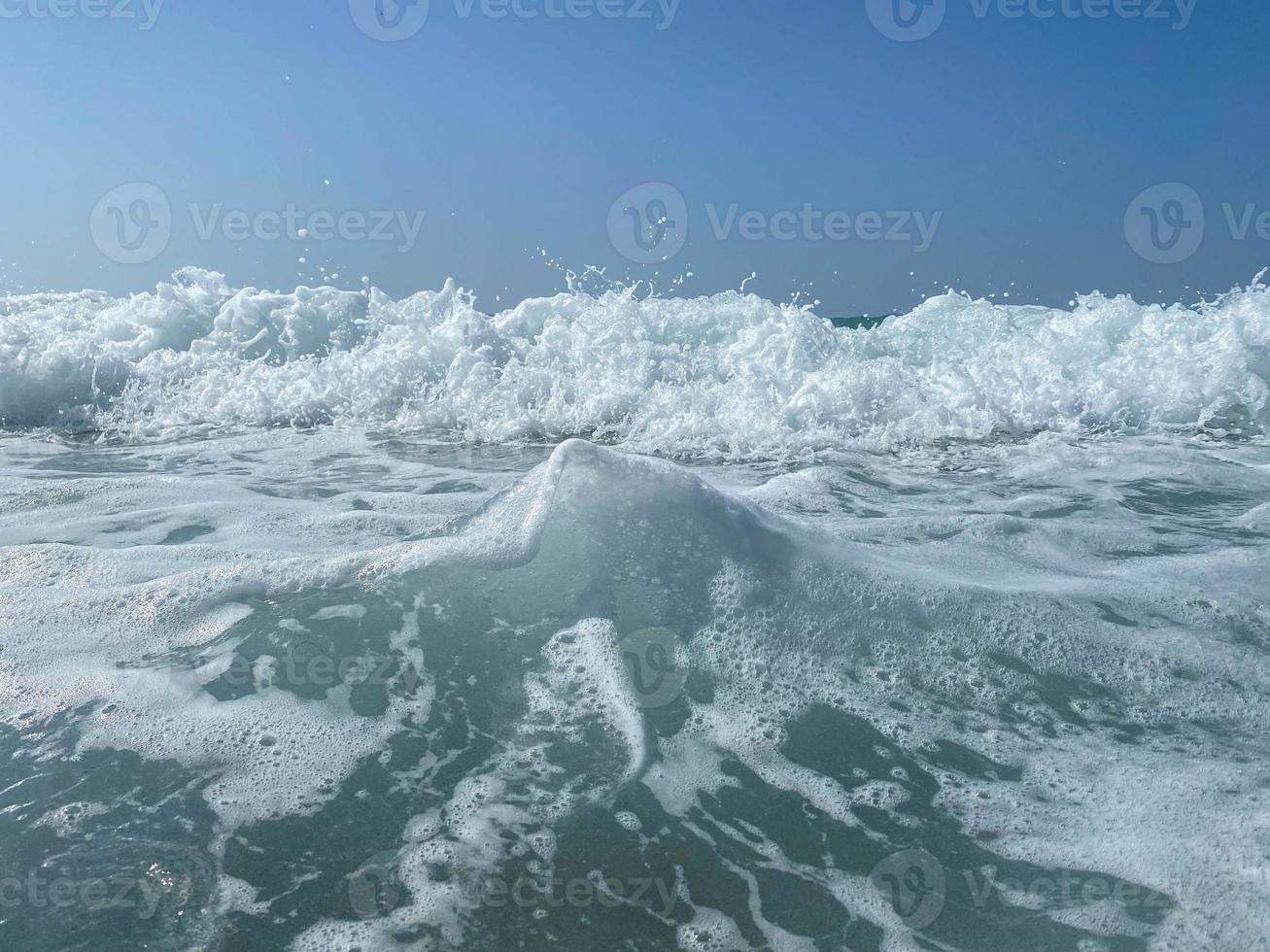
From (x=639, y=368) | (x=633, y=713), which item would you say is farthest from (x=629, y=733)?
(x=639, y=368)

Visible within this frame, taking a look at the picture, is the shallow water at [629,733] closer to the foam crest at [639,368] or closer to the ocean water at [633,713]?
the ocean water at [633,713]

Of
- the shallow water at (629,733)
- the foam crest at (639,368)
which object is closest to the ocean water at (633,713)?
the shallow water at (629,733)

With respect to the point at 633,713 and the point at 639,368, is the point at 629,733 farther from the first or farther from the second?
the point at 639,368

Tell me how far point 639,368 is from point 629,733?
616 cm

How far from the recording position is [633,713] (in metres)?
2.13

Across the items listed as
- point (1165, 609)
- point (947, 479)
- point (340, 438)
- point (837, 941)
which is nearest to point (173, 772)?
point (837, 941)

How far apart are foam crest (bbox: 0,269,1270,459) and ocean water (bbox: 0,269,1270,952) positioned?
7.11 ft

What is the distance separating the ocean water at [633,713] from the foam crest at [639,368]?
2.17 metres

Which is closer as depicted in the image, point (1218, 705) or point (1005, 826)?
point (1005, 826)

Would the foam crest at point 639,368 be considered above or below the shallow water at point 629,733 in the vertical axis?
above

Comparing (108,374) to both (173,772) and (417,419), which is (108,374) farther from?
(173,772)

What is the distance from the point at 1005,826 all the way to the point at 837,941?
47 centimetres

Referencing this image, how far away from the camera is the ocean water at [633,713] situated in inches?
59.9

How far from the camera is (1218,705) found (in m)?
2.18
